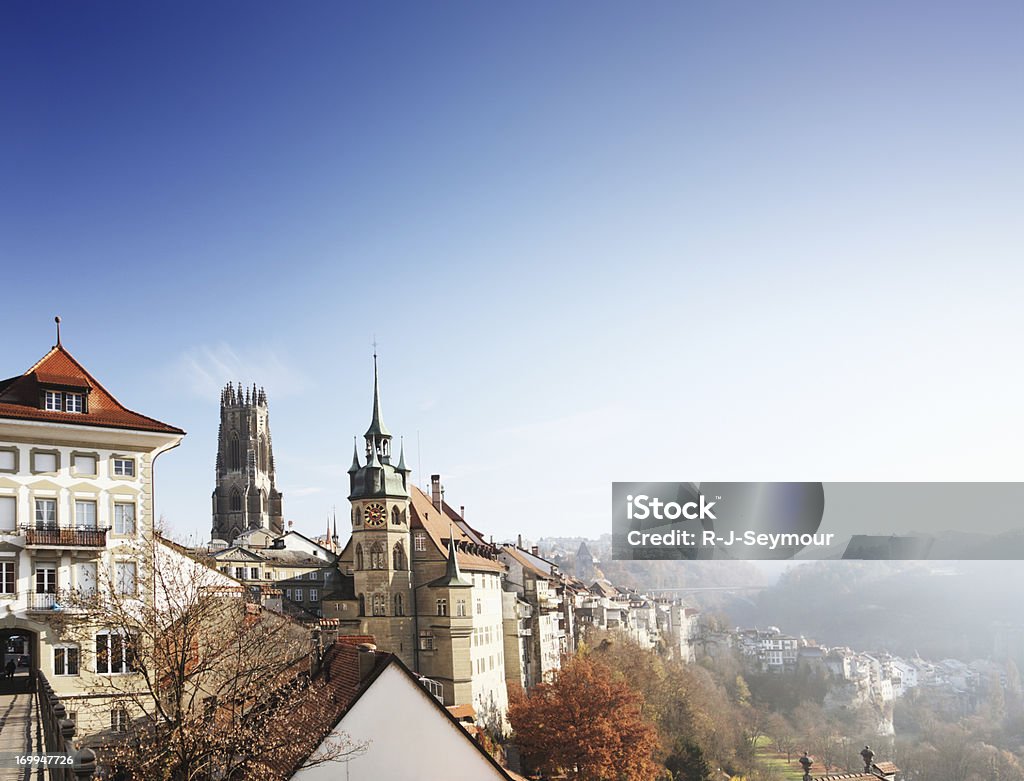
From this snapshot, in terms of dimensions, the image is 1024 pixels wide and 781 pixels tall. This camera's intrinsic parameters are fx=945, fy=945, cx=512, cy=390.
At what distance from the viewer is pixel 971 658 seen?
5566 inches

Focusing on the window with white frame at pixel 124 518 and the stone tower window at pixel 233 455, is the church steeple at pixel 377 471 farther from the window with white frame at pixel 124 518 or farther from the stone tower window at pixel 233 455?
→ the stone tower window at pixel 233 455

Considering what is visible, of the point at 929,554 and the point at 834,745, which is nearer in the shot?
the point at 834,745

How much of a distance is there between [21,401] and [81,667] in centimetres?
773

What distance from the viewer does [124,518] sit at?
2803 cm

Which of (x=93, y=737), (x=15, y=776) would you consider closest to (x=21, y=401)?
(x=93, y=737)

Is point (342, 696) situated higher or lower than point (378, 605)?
higher

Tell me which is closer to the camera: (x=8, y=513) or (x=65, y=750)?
(x=65, y=750)

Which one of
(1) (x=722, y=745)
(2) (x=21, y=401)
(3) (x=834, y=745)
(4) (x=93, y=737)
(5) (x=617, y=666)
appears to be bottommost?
(3) (x=834, y=745)

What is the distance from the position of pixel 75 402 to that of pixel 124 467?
237 cm

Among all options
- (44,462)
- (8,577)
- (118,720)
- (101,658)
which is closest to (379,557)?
(101,658)

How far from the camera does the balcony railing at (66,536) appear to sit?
26203 millimetres

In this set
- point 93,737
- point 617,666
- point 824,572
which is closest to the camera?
point 93,737

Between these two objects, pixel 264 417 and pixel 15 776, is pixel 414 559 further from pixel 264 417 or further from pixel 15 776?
pixel 264 417

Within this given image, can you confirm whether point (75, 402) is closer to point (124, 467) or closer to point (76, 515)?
point (124, 467)
